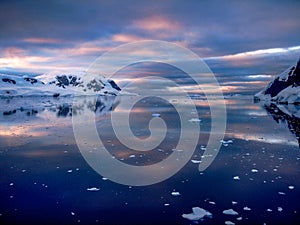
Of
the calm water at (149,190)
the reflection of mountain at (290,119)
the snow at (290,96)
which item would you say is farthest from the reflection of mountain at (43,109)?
the snow at (290,96)

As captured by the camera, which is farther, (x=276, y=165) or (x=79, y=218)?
(x=276, y=165)

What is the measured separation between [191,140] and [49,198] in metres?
9.34

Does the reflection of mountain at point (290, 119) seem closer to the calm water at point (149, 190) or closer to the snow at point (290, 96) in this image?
the calm water at point (149, 190)

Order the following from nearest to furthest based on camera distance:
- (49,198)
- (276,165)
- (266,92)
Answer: (49,198) → (276,165) → (266,92)

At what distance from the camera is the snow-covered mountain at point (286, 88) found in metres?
56.0

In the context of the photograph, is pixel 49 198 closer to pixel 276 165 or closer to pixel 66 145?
pixel 66 145

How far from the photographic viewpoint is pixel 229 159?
1106 cm

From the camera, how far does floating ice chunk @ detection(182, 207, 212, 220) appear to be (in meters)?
6.13

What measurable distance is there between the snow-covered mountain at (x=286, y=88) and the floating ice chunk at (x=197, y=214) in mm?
54137

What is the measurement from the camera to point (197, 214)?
247 inches

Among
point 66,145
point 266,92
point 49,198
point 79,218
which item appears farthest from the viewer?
point 266,92

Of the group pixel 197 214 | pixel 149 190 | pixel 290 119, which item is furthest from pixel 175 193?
pixel 290 119

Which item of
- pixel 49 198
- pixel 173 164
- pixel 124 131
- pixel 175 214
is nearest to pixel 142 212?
pixel 175 214

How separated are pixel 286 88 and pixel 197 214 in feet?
217
